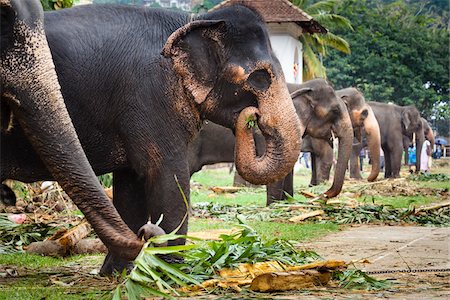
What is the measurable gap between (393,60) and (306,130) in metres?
35.3

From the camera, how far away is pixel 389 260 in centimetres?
675

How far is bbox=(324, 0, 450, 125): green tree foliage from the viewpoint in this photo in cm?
4700

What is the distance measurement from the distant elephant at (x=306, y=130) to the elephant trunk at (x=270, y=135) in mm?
5820

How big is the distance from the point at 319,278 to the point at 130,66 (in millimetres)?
1735

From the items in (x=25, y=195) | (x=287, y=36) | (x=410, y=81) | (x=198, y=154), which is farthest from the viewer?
(x=410, y=81)

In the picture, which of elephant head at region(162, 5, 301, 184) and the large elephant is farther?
elephant head at region(162, 5, 301, 184)

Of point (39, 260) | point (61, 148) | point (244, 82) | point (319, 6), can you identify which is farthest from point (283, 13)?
point (61, 148)

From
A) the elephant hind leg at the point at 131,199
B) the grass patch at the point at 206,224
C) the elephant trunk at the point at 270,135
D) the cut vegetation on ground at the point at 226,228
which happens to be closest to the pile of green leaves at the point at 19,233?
the cut vegetation on ground at the point at 226,228

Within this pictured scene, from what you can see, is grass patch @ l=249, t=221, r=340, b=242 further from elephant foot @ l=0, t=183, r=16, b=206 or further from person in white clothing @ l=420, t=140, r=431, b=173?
person in white clothing @ l=420, t=140, r=431, b=173

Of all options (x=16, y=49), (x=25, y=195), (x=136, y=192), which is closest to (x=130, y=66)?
(x=136, y=192)

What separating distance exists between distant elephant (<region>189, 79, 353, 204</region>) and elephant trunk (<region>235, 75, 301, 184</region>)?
5820mm

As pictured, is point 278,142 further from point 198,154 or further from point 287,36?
point 287,36

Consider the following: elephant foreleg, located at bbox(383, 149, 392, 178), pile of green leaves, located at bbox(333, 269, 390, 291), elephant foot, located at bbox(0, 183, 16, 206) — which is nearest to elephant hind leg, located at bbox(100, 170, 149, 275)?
elephant foot, located at bbox(0, 183, 16, 206)

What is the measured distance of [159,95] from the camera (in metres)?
5.57
